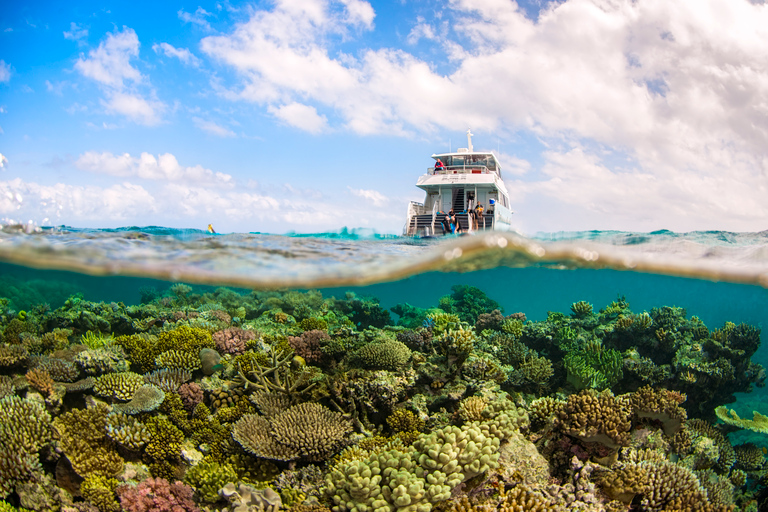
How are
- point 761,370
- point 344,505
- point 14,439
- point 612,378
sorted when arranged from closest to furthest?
point 344,505, point 14,439, point 612,378, point 761,370

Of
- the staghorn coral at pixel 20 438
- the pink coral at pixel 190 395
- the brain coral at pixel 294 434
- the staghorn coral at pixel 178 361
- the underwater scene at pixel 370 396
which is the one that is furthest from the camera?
the staghorn coral at pixel 178 361

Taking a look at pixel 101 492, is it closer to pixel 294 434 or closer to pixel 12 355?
pixel 294 434

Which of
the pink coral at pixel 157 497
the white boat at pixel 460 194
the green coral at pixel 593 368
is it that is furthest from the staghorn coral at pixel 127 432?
the white boat at pixel 460 194

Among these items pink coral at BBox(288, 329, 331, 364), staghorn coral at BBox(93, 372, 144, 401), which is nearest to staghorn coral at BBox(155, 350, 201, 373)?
staghorn coral at BBox(93, 372, 144, 401)

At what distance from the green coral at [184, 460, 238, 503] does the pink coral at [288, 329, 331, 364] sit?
3065 millimetres

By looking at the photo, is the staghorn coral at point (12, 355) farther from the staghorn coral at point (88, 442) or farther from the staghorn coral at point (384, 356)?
the staghorn coral at point (384, 356)

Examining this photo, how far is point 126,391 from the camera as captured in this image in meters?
7.53

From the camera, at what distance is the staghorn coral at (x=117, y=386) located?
24.6 feet

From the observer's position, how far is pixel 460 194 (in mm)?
22562

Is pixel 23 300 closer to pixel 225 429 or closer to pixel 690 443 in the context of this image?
pixel 225 429

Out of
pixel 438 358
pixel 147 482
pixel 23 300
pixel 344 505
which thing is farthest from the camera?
pixel 23 300

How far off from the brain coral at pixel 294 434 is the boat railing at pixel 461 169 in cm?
1878

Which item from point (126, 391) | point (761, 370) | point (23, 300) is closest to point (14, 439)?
point (126, 391)

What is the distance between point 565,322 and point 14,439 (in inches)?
523
